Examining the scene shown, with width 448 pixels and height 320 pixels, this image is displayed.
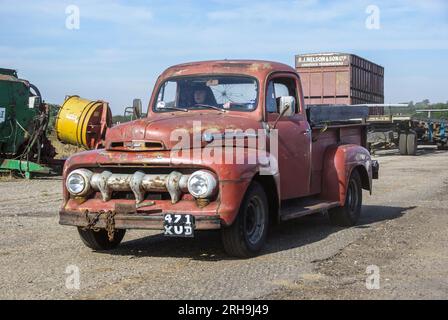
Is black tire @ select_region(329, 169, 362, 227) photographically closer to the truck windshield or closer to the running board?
the running board

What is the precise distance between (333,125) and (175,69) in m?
2.40

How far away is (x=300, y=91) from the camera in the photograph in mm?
8133

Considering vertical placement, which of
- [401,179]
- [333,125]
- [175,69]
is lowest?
[401,179]

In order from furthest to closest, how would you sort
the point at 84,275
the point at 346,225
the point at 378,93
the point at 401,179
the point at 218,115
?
the point at 378,93, the point at 401,179, the point at 346,225, the point at 218,115, the point at 84,275

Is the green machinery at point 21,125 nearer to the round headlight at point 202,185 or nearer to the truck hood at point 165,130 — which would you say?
the truck hood at point 165,130

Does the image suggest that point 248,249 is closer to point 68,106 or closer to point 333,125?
point 333,125

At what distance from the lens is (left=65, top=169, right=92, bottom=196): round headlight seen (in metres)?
6.45

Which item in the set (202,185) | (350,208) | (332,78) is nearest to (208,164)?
(202,185)

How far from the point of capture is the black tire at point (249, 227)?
6.22m

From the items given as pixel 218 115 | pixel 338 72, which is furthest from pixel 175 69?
pixel 338 72

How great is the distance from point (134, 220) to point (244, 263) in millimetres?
1124

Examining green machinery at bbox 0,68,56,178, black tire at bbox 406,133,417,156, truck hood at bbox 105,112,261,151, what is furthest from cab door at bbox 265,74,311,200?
black tire at bbox 406,133,417,156

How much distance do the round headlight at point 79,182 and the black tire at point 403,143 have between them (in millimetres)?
22565

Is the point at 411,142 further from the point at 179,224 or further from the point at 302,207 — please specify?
the point at 179,224
